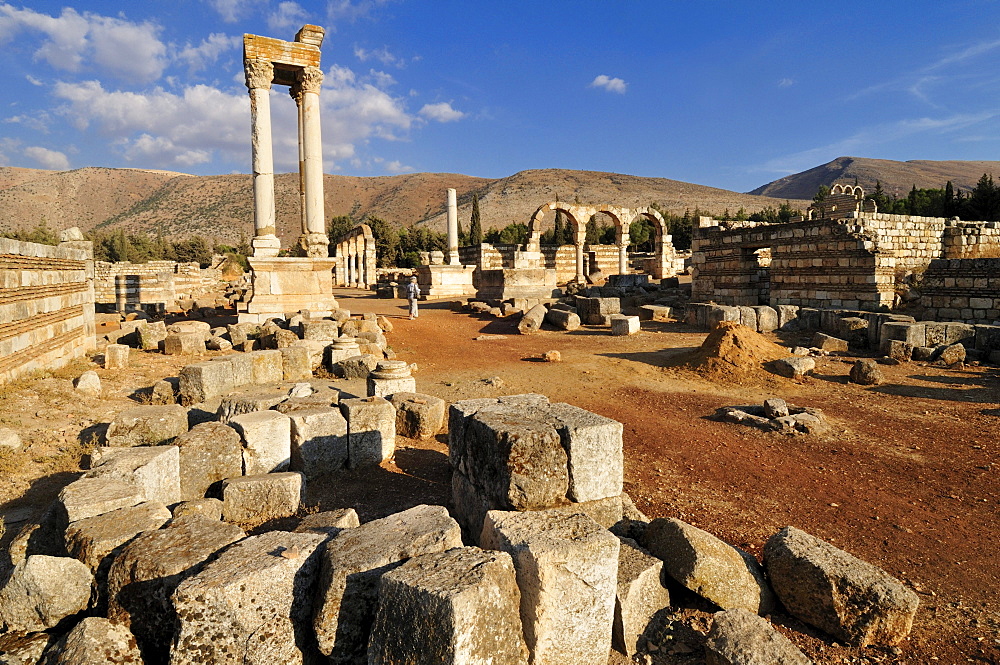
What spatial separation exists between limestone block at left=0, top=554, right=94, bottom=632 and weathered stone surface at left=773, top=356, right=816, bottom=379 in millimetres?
9536

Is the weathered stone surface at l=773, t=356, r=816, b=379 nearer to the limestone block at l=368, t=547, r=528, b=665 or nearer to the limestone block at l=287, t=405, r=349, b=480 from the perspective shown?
the limestone block at l=287, t=405, r=349, b=480

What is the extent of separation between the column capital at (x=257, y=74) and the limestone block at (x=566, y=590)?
48.2 feet

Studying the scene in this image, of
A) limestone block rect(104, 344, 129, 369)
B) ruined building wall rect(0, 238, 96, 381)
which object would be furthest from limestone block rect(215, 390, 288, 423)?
limestone block rect(104, 344, 129, 369)

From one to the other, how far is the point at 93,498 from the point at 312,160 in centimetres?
1325

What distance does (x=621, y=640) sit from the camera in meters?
2.86

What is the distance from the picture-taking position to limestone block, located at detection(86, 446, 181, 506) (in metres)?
3.72

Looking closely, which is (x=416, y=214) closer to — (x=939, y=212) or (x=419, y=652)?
(x=939, y=212)

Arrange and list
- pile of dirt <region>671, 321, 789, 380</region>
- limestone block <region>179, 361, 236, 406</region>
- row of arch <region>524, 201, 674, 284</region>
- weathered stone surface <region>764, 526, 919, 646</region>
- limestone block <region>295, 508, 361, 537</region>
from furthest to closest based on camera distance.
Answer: row of arch <region>524, 201, 674, 284</region>
pile of dirt <region>671, 321, 789, 380</region>
limestone block <region>179, 361, 236, 406</region>
limestone block <region>295, 508, 361, 537</region>
weathered stone surface <region>764, 526, 919, 646</region>

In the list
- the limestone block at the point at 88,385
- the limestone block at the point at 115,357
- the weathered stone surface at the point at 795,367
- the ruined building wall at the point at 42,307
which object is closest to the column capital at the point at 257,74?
the ruined building wall at the point at 42,307

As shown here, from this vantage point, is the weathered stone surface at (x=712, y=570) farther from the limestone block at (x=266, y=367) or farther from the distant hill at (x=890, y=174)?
the distant hill at (x=890, y=174)

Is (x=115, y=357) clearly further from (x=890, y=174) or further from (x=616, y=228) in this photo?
(x=890, y=174)

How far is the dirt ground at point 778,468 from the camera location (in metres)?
3.13

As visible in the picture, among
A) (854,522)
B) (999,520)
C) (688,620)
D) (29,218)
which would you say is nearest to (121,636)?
(688,620)

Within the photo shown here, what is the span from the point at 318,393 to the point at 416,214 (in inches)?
→ 3972
